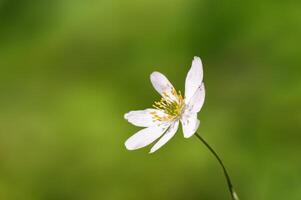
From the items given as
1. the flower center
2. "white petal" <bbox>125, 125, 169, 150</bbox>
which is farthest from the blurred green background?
"white petal" <bbox>125, 125, 169, 150</bbox>

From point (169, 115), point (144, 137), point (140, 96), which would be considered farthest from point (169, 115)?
point (140, 96)

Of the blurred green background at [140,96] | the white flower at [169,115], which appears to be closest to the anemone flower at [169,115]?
the white flower at [169,115]

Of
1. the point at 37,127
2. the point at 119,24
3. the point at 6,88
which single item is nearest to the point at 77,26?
the point at 119,24

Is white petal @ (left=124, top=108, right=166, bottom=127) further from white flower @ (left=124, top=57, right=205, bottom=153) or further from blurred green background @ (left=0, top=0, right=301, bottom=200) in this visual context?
blurred green background @ (left=0, top=0, right=301, bottom=200)

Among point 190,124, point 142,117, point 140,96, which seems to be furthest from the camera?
point 140,96

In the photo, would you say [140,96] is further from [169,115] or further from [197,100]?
[197,100]

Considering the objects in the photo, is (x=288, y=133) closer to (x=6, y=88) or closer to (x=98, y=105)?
(x=98, y=105)

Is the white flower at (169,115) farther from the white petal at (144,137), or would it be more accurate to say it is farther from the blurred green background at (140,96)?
the blurred green background at (140,96)
